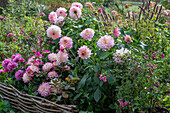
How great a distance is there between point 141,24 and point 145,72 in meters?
1.18

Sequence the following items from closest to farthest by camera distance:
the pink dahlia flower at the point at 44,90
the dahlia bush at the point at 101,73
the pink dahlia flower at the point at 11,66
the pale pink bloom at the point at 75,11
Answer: the dahlia bush at the point at 101,73
the pink dahlia flower at the point at 44,90
the pale pink bloom at the point at 75,11
the pink dahlia flower at the point at 11,66

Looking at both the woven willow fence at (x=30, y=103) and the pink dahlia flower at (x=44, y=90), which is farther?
the pink dahlia flower at (x=44, y=90)

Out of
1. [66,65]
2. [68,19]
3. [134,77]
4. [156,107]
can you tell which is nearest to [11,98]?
[66,65]

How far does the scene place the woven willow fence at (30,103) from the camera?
56.0 inches

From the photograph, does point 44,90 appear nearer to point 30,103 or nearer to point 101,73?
point 30,103

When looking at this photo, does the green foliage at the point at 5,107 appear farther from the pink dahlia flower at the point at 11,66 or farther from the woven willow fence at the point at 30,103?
the pink dahlia flower at the point at 11,66

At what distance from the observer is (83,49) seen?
1.55 m

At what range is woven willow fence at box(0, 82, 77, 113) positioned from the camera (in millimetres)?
1422

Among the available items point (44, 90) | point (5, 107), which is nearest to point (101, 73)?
point (44, 90)

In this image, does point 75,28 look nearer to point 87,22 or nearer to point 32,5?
point 87,22

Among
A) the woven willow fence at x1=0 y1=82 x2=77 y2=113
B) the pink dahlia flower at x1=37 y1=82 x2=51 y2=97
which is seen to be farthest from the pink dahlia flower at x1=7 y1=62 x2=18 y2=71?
the pink dahlia flower at x1=37 y1=82 x2=51 y2=97

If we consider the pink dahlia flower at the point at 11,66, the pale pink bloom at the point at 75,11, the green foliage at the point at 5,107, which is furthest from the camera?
the pink dahlia flower at the point at 11,66

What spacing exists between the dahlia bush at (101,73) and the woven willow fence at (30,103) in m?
0.11

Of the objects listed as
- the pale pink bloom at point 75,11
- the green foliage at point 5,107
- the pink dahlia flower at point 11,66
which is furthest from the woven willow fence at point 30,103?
the pale pink bloom at point 75,11
